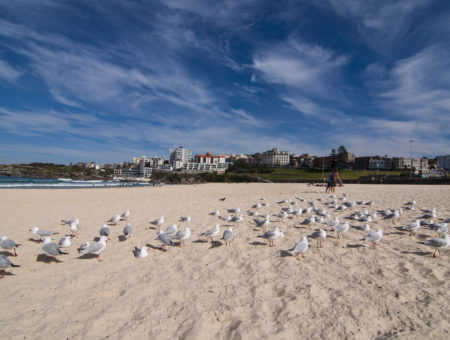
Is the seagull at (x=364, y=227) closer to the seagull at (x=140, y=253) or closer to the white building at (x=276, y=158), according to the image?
the seagull at (x=140, y=253)

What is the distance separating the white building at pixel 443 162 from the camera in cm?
13124

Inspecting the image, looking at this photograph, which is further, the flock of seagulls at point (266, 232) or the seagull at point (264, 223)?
the seagull at point (264, 223)

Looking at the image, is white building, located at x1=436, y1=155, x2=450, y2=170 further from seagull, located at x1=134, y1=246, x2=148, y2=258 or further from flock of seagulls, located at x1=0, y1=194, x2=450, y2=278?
seagull, located at x1=134, y1=246, x2=148, y2=258

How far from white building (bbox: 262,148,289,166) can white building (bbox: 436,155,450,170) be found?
291ft

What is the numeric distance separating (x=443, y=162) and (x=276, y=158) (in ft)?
321

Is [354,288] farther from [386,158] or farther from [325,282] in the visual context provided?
[386,158]

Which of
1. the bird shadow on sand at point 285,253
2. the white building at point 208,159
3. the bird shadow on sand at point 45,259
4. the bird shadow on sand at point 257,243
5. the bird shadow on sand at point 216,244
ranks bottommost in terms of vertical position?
the bird shadow on sand at point 45,259

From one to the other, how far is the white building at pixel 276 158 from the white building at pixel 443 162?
8860cm

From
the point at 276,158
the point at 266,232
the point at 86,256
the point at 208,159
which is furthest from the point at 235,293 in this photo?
the point at 208,159

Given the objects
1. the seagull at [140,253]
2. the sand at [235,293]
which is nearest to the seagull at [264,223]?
the sand at [235,293]

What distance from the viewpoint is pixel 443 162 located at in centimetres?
13525

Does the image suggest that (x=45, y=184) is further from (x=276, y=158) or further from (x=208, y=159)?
(x=276, y=158)

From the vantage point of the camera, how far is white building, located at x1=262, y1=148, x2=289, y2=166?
15088 centimetres

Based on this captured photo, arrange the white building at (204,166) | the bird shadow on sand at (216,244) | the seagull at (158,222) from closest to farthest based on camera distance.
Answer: the bird shadow on sand at (216,244)
the seagull at (158,222)
the white building at (204,166)
